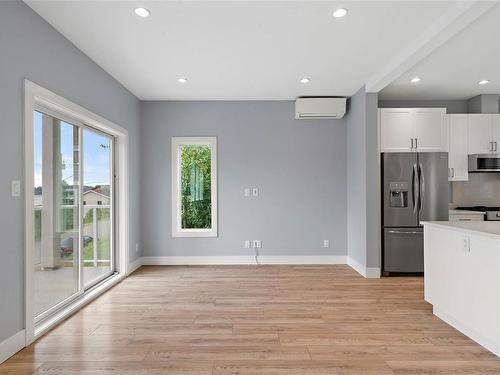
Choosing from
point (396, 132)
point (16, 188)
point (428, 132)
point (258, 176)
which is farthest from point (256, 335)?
point (428, 132)

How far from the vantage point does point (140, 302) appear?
11.3 ft

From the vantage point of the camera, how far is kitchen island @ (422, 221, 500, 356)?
7.50 feet

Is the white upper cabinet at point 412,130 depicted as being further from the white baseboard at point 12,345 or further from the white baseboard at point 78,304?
the white baseboard at point 12,345

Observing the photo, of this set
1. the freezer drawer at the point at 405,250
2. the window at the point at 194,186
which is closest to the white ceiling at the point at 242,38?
the window at the point at 194,186

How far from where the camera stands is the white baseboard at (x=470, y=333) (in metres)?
2.30

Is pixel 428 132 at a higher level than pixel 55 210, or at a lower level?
higher

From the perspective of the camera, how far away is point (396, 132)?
4.48m

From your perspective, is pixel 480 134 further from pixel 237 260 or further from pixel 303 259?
pixel 237 260

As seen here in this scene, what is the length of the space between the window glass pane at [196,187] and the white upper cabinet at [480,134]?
13.5ft

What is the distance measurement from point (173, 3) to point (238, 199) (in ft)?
10.5

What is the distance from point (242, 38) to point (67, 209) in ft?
8.37

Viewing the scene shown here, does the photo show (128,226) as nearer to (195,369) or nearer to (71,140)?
(71,140)

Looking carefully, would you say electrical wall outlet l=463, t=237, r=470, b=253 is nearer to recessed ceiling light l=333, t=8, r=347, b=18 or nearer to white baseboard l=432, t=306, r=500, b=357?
white baseboard l=432, t=306, r=500, b=357

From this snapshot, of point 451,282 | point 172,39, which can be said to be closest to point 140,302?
point 172,39
